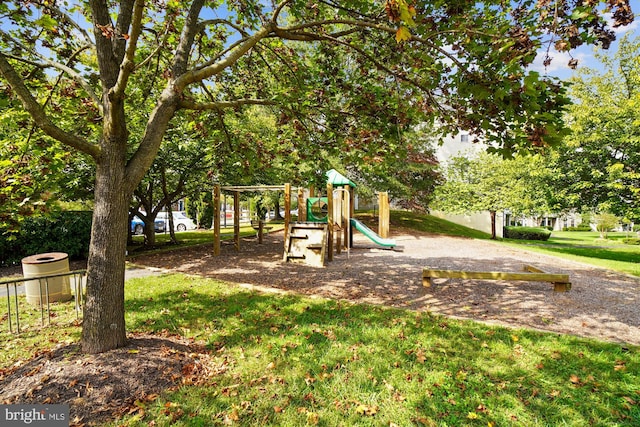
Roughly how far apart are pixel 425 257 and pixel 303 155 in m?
7.36

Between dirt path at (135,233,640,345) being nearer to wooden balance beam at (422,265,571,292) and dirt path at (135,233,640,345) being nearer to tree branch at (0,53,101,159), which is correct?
wooden balance beam at (422,265,571,292)

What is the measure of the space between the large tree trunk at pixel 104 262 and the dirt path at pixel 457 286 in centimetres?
369

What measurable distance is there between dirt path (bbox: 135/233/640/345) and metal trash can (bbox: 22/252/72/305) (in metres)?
3.04

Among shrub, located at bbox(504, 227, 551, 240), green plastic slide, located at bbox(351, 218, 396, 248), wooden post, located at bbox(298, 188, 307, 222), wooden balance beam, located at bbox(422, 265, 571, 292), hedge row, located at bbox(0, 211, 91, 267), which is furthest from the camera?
shrub, located at bbox(504, 227, 551, 240)

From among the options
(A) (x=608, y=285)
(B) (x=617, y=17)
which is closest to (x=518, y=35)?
(B) (x=617, y=17)

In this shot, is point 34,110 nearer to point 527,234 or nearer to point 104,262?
point 104,262

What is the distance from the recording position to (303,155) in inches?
271

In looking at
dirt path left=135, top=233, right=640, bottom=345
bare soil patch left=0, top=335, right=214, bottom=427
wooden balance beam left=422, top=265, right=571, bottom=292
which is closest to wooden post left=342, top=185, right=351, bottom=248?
dirt path left=135, top=233, right=640, bottom=345

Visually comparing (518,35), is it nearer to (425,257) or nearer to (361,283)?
(361,283)

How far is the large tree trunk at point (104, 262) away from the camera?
3.62 m

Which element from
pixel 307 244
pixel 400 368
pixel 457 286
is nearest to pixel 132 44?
pixel 400 368

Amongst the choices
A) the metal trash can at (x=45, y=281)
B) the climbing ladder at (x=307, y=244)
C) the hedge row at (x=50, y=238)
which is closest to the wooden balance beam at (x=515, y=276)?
the climbing ladder at (x=307, y=244)

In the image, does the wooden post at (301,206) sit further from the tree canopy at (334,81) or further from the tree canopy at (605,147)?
the tree canopy at (605,147)

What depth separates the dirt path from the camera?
520cm
